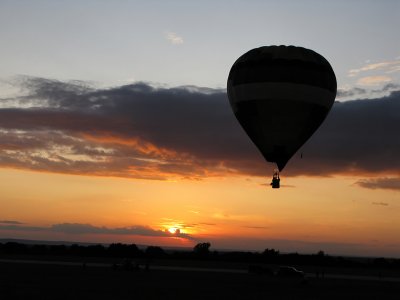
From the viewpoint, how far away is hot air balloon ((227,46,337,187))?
139ft

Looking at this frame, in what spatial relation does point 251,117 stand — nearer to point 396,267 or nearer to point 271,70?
point 271,70

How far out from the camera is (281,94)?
4231 cm

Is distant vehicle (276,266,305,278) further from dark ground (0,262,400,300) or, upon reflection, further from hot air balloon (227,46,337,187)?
hot air balloon (227,46,337,187)

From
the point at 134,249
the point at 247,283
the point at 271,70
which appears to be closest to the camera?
the point at 271,70

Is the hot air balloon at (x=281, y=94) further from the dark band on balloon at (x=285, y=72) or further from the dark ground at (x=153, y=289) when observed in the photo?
the dark ground at (x=153, y=289)

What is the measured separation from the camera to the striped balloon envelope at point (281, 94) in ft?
139

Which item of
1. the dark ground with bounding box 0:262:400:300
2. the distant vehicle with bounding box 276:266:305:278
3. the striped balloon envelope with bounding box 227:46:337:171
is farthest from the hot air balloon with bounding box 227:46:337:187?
the distant vehicle with bounding box 276:266:305:278

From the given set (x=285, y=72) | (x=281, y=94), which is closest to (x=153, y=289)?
(x=281, y=94)

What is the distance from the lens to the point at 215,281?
48438mm

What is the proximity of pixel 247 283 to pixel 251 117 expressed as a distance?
1285cm

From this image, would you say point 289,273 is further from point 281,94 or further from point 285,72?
point 285,72

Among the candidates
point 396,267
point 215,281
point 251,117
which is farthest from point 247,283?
point 396,267

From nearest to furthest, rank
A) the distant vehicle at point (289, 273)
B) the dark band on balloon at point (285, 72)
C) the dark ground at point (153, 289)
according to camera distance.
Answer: the dark ground at point (153, 289) < the dark band on balloon at point (285, 72) < the distant vehicle at point (289, 273)

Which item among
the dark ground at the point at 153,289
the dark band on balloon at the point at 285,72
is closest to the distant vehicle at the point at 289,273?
the dark ground at the point at 153,289
